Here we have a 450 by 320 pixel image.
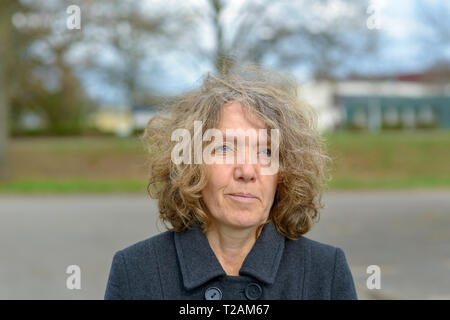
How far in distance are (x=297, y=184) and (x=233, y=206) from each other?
10.6 inches

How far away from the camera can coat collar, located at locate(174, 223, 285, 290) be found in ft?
6.49

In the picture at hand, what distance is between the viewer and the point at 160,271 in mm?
2012

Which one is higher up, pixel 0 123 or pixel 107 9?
pixel 107 9

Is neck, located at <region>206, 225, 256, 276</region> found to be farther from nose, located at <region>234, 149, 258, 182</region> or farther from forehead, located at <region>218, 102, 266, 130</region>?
forehead, located at <region>218, 102, 266, 130</region>

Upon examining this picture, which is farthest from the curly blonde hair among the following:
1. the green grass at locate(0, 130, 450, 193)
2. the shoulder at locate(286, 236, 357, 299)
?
the green grass at locate(0, 130, 450, 193)

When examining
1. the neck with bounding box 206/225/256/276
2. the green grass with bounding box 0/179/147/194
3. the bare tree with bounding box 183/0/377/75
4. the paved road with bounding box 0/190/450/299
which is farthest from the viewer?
the bare tree with bounding box 183/0/377/75

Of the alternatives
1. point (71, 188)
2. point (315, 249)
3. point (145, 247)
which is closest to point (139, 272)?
point (145, 247)

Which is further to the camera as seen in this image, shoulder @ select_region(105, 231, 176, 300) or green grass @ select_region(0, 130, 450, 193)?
green grass @ select_region(0, 130, 450, 193)

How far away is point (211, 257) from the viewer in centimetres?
204

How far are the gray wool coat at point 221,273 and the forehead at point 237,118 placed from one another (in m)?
0.40

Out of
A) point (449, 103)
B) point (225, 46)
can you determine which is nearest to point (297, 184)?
point (225, 46)

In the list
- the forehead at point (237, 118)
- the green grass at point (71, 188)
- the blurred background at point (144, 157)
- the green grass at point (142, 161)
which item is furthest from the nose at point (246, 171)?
the green grass at point (142, 161)

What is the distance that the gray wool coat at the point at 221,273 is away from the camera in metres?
1.98

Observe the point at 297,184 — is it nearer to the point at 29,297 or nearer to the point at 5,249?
the point at 29,297
